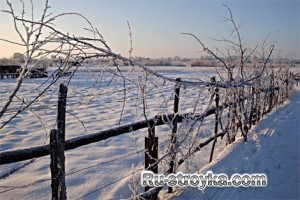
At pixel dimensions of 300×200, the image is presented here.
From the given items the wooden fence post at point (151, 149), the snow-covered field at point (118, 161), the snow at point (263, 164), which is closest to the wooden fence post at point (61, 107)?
the snow-covered field at point (118, 161)

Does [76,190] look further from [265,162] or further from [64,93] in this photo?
[265,162]

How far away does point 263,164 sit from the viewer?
4.85m

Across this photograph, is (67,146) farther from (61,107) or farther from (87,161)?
(87,161)

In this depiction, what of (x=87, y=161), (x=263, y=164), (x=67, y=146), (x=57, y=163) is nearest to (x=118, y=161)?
(x=87, y=161)

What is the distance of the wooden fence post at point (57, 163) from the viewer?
2260 millimetres

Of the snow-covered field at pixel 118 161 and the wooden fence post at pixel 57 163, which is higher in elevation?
the wooden fence post at pixel 57 163

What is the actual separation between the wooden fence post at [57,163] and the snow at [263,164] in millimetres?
1658

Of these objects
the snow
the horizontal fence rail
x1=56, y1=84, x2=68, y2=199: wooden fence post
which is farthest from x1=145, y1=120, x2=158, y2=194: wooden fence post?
x1=56, y1=84, x2=68, y2=199: wooden fence post

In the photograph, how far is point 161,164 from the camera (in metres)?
3.68

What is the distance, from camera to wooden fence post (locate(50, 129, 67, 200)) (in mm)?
2260

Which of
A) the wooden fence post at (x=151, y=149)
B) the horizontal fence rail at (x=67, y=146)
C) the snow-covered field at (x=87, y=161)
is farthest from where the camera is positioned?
the wooden fence post at (x=151, y=149)

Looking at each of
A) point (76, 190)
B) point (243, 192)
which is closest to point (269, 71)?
point (243, 192)

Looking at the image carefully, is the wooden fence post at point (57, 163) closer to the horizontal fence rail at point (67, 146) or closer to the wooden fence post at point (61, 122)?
the wooden fence post at point (61, 122)

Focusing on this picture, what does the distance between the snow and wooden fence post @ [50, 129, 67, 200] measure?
5.44ft
